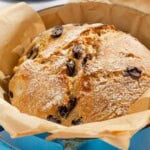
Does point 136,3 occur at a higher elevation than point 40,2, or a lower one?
higher

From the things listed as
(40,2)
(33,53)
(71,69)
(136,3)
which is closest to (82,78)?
(71,69)

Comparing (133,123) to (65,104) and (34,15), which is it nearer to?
(65,104)

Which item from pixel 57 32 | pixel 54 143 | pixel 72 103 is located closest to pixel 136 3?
pixel 57 32

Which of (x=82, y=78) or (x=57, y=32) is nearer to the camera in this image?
(x=82, y=78)

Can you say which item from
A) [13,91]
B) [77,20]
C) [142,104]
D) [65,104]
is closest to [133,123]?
[142,104]

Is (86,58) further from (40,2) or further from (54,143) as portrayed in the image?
(40,2)

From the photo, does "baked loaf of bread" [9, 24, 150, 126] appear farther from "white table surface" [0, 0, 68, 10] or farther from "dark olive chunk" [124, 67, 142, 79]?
"white table surface" [0, 0, 68, 10]

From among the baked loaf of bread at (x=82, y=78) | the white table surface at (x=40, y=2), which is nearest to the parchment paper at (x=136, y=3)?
the baked loaf of bread at (x=82, y=78)

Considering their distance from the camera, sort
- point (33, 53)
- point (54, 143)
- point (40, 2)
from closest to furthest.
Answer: point (54, 143)
point (33, 53)
point (40, 2)

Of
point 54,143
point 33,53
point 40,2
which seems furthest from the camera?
Result: point 40,2
